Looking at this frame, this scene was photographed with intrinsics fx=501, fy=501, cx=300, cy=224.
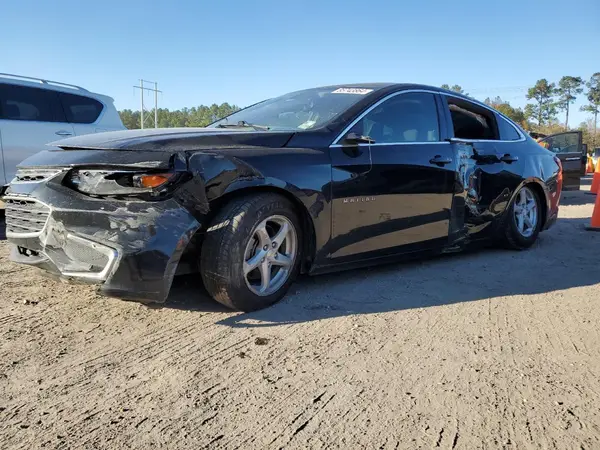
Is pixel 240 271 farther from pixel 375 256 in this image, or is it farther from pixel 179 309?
pixel 375 256

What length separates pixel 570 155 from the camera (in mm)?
12305

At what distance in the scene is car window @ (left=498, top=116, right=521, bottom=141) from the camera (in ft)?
17.9

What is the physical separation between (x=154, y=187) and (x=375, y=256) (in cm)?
193

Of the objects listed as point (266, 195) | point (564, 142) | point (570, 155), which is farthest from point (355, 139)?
point (564, 142)

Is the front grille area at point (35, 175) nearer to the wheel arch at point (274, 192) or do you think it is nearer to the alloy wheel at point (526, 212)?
the wheel arch at point (274, 192)

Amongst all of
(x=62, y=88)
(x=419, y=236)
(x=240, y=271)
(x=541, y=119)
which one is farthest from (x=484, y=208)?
(x=541, y=119)

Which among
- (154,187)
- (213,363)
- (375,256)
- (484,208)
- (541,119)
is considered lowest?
(213,363)

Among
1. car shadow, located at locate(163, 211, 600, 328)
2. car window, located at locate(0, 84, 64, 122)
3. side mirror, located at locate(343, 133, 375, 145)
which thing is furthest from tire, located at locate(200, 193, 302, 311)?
car window, located at locate(0, 84, 64, 122)

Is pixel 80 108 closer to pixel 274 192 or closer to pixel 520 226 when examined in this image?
pixel 274 192

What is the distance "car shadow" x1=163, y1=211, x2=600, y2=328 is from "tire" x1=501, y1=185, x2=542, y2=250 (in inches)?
4.9

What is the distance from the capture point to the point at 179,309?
10.8 feet

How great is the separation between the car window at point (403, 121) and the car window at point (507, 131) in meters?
1.25

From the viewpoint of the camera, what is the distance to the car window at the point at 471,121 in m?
4.86

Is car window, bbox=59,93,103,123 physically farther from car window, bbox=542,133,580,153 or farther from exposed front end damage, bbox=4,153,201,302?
car window, bbox=542,133,580,153
